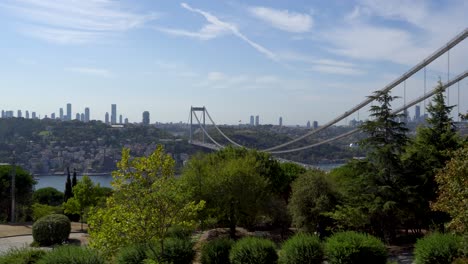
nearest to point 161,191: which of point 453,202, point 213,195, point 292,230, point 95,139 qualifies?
point 453,202

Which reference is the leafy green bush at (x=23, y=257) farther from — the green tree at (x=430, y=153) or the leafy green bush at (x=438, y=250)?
the green tree at (x=430, y=153)

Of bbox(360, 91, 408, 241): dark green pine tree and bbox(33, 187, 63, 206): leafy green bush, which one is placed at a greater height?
→ bbox(360, 91, 408, 241): dark green pine tree

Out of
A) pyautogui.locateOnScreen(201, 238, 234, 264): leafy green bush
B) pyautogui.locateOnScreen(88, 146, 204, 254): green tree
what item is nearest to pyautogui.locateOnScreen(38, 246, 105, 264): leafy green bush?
pyautogui.locateOnScreen(88, 146, 204, 254): green tree

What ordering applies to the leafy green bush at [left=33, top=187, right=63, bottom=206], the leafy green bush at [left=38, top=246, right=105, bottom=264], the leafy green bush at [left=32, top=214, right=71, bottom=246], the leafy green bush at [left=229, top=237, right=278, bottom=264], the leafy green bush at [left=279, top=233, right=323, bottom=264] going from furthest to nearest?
1. the leafy green bush at [left=33, top=187, right=63, bottom=206]
2. the leafy green bush at [left=32, top=214, right=71, bottom=246]
3. the leafy green bush at [left=229, top=237, right=278, bottom=264]
4. the leafy green bush at [left=279, top=233, right=323, bottom=264]
5. the leafy green bush at [left=38, top=246, right=105, bottom=264]

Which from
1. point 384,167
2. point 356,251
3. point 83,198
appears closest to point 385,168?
point 384,167

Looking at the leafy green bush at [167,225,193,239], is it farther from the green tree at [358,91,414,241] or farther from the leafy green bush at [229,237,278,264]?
the green tree at [358,91,414,241]

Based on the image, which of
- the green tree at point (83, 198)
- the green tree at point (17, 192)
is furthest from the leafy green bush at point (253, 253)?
the green tree at point (17, 192)

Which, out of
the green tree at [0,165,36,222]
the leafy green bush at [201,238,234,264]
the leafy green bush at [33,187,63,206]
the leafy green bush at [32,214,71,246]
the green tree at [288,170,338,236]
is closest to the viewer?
the leafy green bush at [201,238,234,264]
